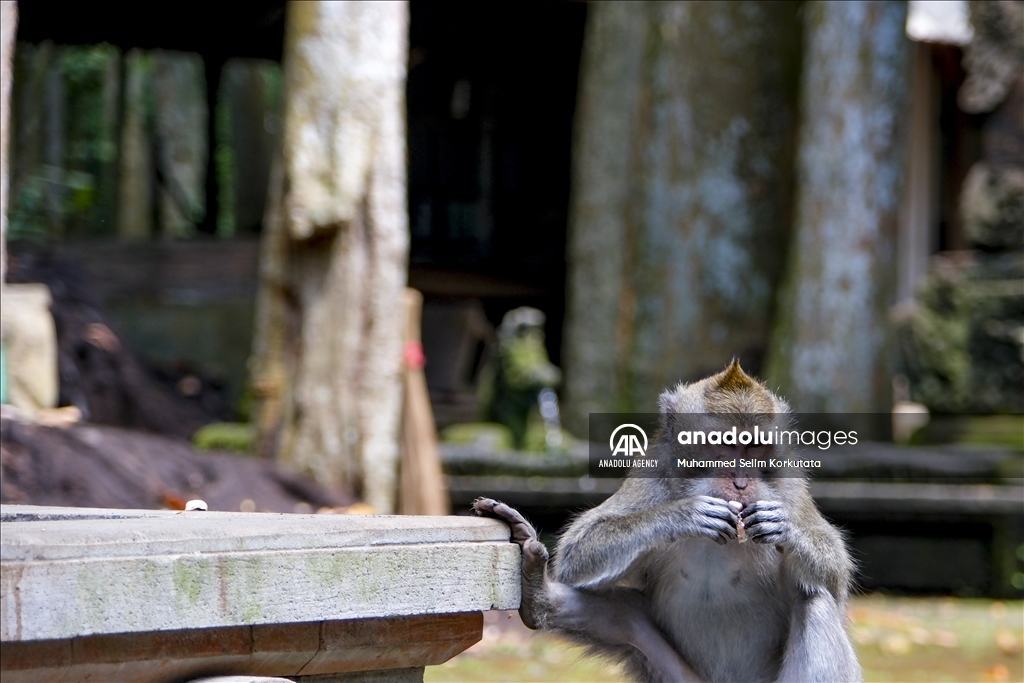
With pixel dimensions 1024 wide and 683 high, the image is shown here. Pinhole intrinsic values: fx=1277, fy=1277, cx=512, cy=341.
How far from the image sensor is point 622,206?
31.8 ft

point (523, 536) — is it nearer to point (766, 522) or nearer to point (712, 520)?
point (712, 520)

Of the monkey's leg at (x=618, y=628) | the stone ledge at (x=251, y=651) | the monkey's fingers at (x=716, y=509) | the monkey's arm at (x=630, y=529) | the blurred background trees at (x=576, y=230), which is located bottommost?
the monkey's leg at (x=618, y=628)

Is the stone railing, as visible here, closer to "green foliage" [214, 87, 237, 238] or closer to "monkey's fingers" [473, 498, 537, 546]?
"monkey's fingers" [473, 498, 537, 546]

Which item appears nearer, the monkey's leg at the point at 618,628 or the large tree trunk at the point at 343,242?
the monkey's leg at the point at 618,628

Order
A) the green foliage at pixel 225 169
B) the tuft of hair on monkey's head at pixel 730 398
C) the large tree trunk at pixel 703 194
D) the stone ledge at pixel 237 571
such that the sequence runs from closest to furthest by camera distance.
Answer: the stone ledge at pixel 237 571 < the tuft of hair on monkey's head at pixel 730 398 < the large tree trunk at pixel 703 194 < the green foliage at pixel 225 169

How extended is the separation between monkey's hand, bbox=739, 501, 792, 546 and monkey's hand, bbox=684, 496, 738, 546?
36mm

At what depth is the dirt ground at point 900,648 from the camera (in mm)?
5480

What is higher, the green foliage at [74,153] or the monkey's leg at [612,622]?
the green foliage at [74,153]

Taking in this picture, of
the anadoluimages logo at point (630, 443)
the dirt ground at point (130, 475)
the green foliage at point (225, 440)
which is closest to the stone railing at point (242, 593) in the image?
the anadoluimages logo at point (630, 443)

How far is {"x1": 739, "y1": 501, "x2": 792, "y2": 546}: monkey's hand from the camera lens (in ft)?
→ 9.10

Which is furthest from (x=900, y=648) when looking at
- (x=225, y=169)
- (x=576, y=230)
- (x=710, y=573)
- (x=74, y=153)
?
(x=225, y=169)

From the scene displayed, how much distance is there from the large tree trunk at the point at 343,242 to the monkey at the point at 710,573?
304 cm

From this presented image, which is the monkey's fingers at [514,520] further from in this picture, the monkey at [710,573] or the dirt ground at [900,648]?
the dirt ground at [900,648]

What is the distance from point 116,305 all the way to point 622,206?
417 centimetres
